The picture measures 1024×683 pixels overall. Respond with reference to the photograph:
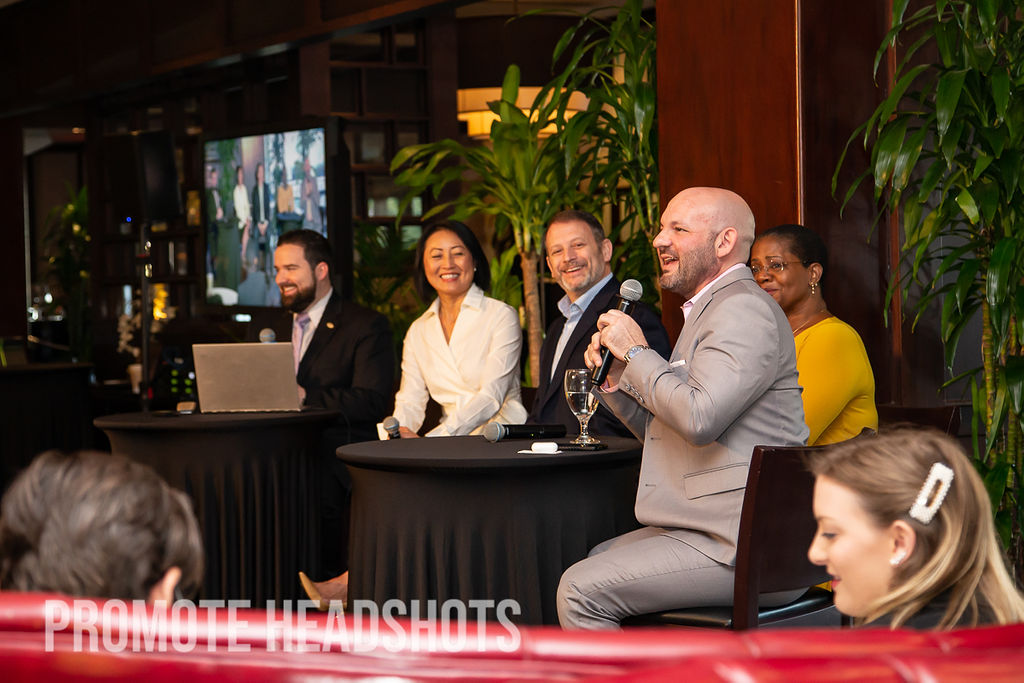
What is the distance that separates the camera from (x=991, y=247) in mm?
3061

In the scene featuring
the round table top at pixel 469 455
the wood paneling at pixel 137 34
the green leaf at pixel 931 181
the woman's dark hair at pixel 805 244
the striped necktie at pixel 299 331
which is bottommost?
the round table top at pixel 469 455

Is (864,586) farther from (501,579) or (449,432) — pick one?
(449,432)

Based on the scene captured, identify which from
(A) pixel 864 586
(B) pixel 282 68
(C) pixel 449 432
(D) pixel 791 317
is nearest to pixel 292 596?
(C) pixel 449 432

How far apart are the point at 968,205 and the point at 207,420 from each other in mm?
2526

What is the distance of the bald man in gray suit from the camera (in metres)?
2.45

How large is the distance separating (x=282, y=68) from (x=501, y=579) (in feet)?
17.8

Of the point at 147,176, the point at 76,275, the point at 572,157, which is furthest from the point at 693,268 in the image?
the point at 76,275

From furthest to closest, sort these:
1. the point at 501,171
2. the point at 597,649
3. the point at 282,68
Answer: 1. the point at 282,68
2. the point at 501,171
3. the point at 597,649

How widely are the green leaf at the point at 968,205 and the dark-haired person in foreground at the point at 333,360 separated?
2468 mm

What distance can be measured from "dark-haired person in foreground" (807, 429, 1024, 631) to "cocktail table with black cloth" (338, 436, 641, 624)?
133cm

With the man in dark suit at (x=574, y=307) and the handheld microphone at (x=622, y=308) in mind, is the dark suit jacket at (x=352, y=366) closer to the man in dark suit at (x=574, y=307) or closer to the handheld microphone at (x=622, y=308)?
the man in dark suit at (x=574, y=307)

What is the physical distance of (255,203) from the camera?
6660mm

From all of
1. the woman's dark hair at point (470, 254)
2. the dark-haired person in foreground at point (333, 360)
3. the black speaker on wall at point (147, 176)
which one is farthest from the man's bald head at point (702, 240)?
the black speaker on wall at point (147, 176)

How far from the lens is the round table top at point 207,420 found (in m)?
3.91
